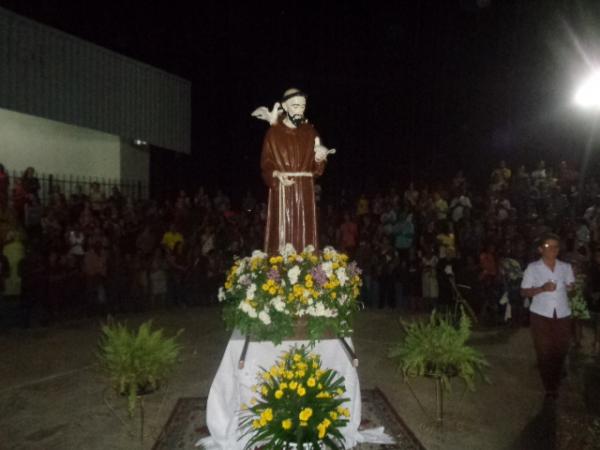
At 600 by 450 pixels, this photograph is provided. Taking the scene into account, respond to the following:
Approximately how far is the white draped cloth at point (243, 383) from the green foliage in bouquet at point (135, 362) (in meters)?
0.58

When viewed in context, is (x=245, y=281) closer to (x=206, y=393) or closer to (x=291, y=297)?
(x=291, y=297)

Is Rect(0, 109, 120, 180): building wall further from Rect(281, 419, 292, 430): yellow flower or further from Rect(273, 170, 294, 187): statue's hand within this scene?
Rect(281, 419, 292, 430): yellow flower

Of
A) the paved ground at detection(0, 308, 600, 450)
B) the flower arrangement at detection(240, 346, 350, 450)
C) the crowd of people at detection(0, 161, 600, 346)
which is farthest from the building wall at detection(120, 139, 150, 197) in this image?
the flower arrangement at detection(240, 346, 350, 450)

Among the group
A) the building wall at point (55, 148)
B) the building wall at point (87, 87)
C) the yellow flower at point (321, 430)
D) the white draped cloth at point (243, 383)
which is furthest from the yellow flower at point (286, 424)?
the building wall at point (55, 148)

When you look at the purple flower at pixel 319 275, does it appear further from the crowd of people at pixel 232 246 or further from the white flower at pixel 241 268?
the crowd of people at pixel 232 246

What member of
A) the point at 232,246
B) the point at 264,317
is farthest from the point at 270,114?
the point at 232,246

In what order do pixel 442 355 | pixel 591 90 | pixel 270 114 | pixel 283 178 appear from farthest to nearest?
pixel 591 90 → pixel 270 114 → pixel 442 355 → pixel 283 178

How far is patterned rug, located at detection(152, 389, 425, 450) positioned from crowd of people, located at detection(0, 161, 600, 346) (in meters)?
4.28

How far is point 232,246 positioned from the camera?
1259 centimetres

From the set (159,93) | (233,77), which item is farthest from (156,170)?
(233,77)

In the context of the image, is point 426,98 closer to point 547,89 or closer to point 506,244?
point 547,89

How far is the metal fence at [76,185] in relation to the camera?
13.1m

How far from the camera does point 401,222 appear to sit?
510 inches

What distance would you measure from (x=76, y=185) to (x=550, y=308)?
12176 millimetres
